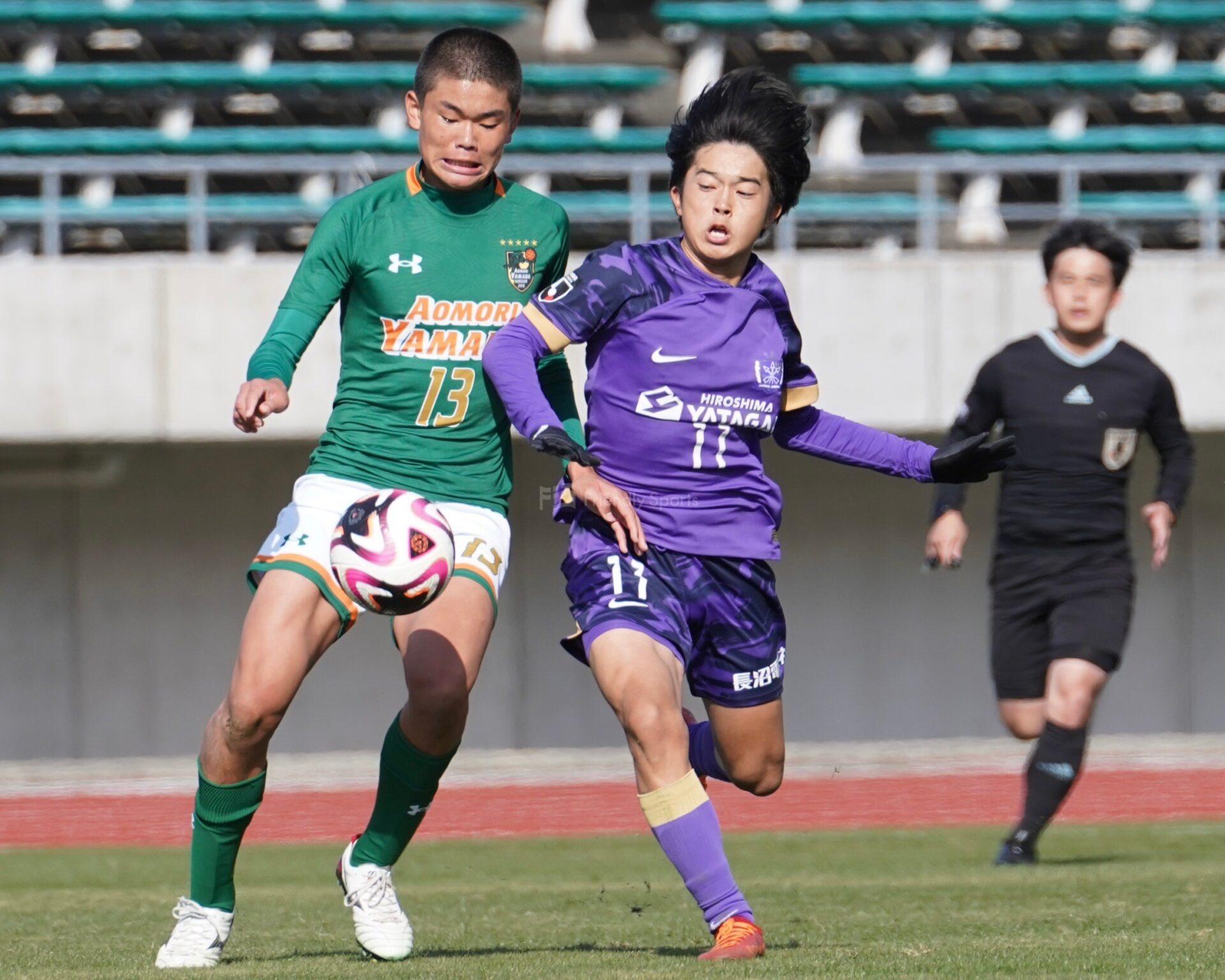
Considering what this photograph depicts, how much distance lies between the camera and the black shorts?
7047mm

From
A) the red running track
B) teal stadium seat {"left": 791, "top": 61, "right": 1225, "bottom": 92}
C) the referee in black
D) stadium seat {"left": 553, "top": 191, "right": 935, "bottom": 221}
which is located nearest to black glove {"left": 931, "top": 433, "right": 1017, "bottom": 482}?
the referee in black

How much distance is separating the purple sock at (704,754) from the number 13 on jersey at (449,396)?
1.08m

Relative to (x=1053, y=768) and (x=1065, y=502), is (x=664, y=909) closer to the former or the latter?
(x=1053, y=768)

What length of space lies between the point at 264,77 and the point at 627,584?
13843 millimetres

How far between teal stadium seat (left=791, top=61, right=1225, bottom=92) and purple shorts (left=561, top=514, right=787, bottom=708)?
44.7 ft

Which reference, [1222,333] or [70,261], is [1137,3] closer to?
[1222,333]

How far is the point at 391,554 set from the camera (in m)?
4.61

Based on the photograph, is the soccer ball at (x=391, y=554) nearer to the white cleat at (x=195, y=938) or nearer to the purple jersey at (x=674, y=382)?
the purple jersey at (x=674, y=382)

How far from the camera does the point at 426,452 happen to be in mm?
4992

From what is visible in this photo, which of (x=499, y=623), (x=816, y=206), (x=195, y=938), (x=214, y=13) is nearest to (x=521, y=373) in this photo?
(x=195, y=938)

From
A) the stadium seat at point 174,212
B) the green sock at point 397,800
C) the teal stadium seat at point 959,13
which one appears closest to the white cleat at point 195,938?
the green sock at point 397,800

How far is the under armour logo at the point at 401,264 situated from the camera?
16.3ft

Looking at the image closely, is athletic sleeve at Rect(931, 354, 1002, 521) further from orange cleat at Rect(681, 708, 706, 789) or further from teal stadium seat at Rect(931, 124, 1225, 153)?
teal stadium seat at Rect(931, 124, 1225, 153)

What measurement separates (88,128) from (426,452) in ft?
47.8
